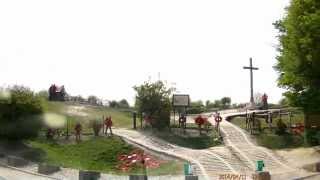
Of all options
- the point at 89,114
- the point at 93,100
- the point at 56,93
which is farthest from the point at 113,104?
the point at 89,114

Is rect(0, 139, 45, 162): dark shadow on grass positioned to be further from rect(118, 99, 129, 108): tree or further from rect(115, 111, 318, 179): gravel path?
rect(118, 99, 129, 108): tree

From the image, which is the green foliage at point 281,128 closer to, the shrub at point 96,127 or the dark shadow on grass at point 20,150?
the shrub at point 96,127

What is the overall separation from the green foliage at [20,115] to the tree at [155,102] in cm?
693

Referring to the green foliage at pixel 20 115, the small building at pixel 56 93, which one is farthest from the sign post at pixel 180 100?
the small building at pixel 56 93

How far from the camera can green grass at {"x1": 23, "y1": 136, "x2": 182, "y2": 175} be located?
3353 cm

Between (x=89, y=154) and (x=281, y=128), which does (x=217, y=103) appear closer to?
(x=281, y=128)

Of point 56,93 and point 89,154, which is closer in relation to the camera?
point 89,154

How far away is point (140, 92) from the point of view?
4353cm

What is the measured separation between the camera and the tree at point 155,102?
141 ft

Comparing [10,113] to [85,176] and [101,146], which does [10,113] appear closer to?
[101,146]

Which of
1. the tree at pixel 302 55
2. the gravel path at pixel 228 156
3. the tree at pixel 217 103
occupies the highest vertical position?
the tree at pixel 302 55

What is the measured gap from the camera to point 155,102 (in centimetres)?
4338

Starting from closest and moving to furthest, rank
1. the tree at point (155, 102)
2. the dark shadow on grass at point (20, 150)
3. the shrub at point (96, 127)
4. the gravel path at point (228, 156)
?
the gravel path at point (228, 156), the dark shadow on grass at point (20, 150), the shrub at point (96, 127), the tree at point (155, 102)

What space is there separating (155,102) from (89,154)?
26.6ft
